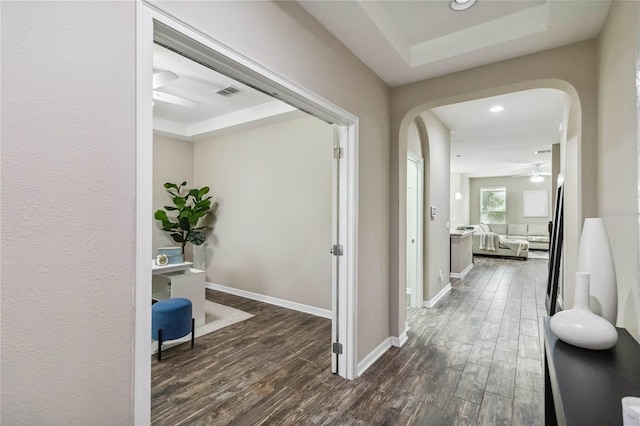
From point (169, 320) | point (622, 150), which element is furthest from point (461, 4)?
point (169, 320)

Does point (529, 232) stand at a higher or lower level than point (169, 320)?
higher

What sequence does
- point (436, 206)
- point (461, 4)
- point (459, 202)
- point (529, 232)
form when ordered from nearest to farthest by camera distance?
point (461, 4)
point (436, 206)
point (529, 232)
point (459, 202)

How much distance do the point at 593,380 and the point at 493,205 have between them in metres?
12.3

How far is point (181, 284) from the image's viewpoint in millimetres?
3340

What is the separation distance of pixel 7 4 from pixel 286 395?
245cm

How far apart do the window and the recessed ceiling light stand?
36.6 ft

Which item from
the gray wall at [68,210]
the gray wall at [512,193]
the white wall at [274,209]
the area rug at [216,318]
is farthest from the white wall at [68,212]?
the gray wall at [512,193]

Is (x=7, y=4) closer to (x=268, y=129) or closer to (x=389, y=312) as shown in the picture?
(x=389, y=312)

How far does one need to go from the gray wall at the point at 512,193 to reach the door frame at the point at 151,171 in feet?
36.3

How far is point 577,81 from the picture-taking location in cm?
219

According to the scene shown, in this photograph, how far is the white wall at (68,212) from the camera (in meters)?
0.84

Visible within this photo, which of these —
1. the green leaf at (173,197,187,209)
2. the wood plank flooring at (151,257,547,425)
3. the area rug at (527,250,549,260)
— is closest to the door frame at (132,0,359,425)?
the wood plank flooring at (151,257,547,425)

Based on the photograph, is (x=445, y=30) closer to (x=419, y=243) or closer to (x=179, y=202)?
(x=419, y=243)

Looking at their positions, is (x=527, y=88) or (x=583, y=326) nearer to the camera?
(x=583, y=326)
